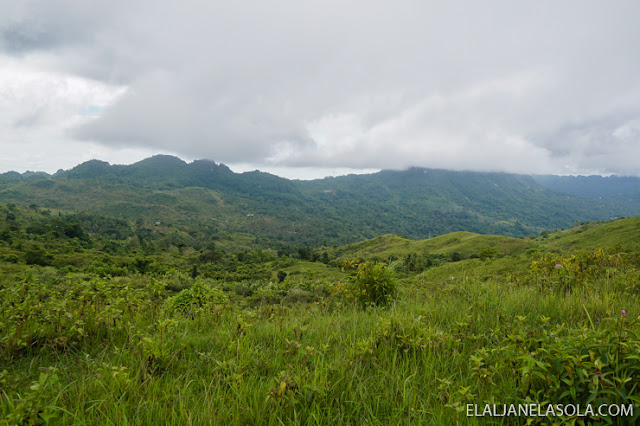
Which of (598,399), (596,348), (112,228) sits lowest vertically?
(112,228)

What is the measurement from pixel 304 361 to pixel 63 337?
109 inches

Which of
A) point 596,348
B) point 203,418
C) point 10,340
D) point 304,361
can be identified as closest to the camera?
point 203,418

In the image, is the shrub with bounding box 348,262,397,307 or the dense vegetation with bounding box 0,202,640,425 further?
the shrub with bounding box 348,262,397,307

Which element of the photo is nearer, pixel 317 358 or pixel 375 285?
pixel 317 358

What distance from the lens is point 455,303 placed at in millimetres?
4582

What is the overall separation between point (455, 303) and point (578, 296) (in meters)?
1.75

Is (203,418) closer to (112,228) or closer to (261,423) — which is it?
(261,423)

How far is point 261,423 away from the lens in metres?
2.14

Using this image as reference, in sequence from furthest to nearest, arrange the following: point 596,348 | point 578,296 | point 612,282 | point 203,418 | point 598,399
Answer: point 612,282 < point 578,296 < point 596,348 < point 203,418 < point 598,399

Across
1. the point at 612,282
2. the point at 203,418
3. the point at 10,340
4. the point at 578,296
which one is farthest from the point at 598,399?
the point at 10,340

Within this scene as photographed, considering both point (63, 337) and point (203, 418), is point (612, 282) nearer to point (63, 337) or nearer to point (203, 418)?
point (203, 418)

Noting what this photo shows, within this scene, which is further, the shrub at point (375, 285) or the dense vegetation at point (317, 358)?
the shrub at point (375, 285)

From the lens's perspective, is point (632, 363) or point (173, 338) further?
point (173, 338)

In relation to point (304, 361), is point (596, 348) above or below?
above
